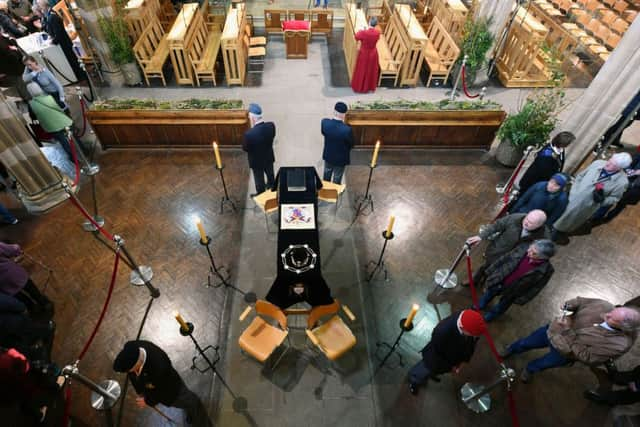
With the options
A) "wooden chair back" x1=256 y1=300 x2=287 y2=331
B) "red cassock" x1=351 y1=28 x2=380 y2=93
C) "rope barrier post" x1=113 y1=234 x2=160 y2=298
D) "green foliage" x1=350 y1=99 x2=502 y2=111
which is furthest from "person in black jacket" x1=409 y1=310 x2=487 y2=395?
"red cassock" x1=351 y1=28 x2=380 y2=93

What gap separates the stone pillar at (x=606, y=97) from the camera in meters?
4.63

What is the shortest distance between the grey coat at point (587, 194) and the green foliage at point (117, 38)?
887 cm

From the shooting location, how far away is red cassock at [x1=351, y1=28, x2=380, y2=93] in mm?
7332

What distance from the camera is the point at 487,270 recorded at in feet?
13.0

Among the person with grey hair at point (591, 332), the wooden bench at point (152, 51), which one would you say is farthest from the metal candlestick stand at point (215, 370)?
the wooden bench at point (152, 51)

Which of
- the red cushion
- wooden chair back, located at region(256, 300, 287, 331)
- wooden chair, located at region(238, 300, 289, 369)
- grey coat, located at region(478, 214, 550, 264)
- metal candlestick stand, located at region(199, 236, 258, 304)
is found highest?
grey coat, located at region(478, 214, 550, 264)

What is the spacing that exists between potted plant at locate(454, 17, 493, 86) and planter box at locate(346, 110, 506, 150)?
225 cm

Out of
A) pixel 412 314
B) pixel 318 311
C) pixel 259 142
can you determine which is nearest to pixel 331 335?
pixel 318 311

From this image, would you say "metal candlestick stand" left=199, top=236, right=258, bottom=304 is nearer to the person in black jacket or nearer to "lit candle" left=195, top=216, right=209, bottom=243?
"lit candle" left=195, top=216, right=209, bottom=243

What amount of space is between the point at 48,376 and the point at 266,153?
3452 mm

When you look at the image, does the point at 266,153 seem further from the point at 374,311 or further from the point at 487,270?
the point at 487,270

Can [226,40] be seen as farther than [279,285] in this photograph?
Yes

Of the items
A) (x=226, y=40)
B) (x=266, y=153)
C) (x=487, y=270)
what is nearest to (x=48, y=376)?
(x=266, y=153)

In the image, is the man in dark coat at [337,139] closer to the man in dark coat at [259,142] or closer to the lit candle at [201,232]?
the man in dark coat at [259,142]
